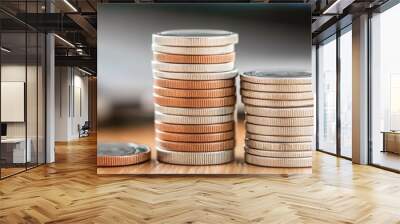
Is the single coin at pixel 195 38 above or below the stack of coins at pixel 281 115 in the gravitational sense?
above

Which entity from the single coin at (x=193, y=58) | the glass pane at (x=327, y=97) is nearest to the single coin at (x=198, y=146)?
the single coin at (x=193, y=58)

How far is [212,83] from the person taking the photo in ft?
21.4

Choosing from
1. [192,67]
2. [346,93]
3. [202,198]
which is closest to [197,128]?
[192,67]

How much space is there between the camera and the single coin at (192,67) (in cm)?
650

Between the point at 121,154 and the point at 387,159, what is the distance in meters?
4.83

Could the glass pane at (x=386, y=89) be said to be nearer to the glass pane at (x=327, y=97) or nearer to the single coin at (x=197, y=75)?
the glass pane at (x=327, y=97)

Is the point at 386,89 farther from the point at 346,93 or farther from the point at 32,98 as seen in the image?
the point at 32,98

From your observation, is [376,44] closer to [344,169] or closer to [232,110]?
[344,169]

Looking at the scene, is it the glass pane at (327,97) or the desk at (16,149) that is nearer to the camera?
the desk at (16,149)

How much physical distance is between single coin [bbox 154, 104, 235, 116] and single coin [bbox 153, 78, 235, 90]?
333mm

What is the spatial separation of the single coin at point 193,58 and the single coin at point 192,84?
298 mm

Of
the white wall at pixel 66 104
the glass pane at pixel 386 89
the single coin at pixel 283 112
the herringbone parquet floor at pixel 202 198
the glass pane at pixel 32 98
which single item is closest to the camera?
the herringbone parquet floor at pixel 202 198

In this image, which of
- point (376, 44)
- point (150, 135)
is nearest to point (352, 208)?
point (150, 135)

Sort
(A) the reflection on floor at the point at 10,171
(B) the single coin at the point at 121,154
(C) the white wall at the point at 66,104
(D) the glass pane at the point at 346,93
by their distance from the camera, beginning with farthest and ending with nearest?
(C) the white wall at the point at 66,104, (D) the glass pane at the point at 346,93, (A) the reflection on floor at the point at 10,171, (B) the single coin at the point at 121,154
